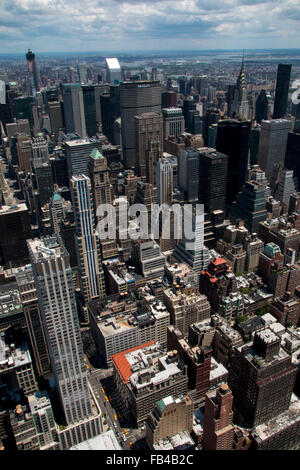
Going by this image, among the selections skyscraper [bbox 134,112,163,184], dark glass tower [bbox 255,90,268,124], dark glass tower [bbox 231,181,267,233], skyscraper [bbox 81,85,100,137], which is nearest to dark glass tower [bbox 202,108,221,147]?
dark glass tower [bbox 255,90,268,124]

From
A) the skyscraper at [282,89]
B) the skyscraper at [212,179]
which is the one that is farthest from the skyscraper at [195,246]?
the skyscraper at [282,89]

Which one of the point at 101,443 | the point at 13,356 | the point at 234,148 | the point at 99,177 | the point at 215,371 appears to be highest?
the point at 234,148

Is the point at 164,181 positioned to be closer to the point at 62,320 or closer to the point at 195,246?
the point at 195,246

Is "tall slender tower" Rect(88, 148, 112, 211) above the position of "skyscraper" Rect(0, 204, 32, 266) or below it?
above

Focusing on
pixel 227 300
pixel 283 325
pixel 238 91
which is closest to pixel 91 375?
pixel 227 300

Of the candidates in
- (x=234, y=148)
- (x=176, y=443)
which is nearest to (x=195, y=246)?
(x=176, y=443)

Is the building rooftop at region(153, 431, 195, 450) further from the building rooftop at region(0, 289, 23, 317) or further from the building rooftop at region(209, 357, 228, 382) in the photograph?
the building rooftop at region(0, 289, 23, 317)
